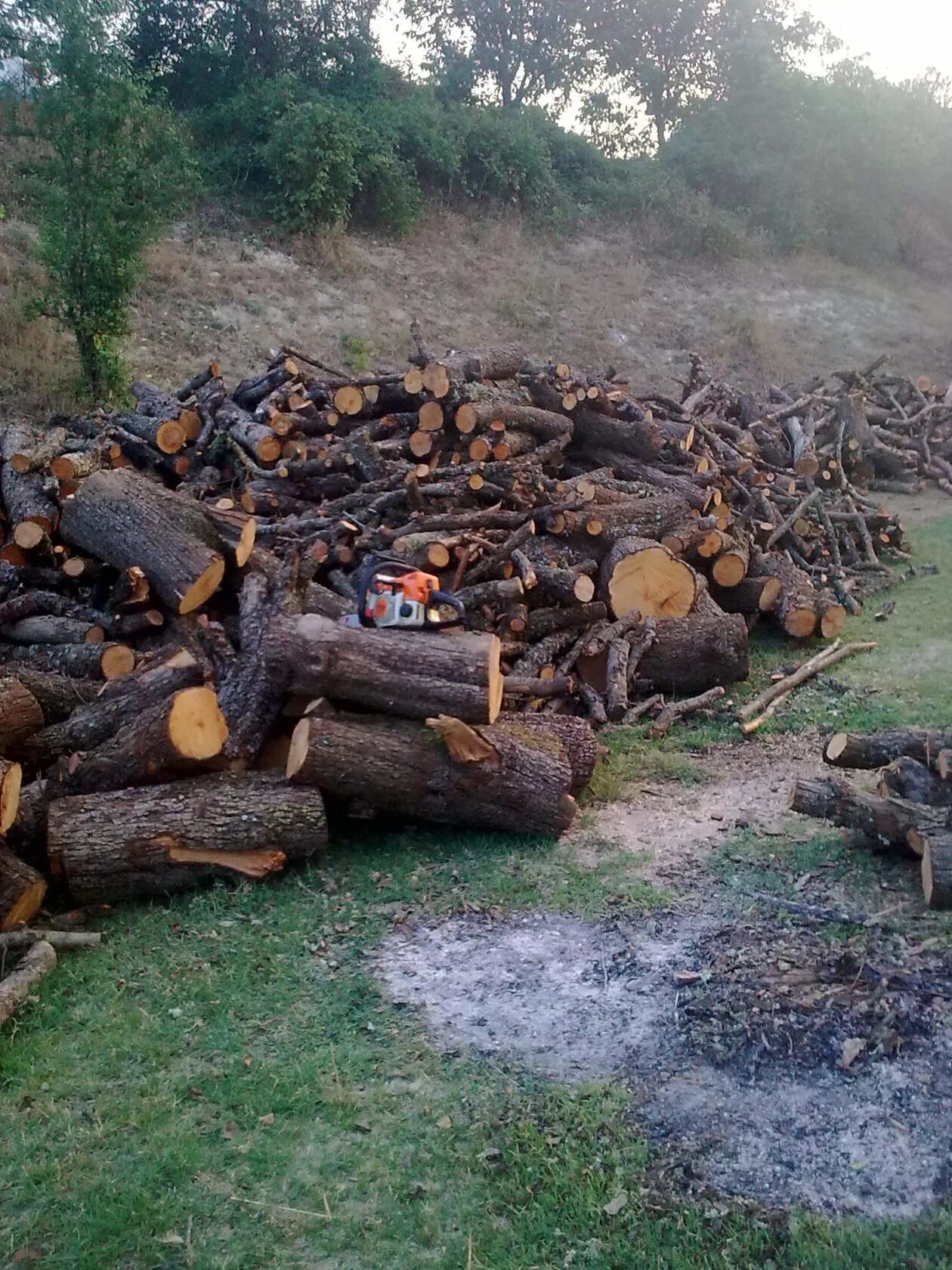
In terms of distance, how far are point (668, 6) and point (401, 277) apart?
1706cm

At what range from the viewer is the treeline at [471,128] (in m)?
13.2

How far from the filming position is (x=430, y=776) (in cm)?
540

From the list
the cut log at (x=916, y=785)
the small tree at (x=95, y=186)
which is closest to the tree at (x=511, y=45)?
the small tree at (x=95, y=186)

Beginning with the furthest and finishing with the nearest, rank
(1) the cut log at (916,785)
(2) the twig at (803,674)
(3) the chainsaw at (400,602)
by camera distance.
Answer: (2) the twig at (803,674)
(3) the chainsaw at (400,602)
(1) the cut log at (916,785)

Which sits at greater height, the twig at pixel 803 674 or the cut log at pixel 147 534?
the cut log at pixel 147 534

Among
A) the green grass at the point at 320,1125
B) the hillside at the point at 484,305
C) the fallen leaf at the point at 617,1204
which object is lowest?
the green grass at the point at 320,1125

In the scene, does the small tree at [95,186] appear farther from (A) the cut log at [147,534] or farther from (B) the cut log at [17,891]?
(B) the cut log at [17,891]

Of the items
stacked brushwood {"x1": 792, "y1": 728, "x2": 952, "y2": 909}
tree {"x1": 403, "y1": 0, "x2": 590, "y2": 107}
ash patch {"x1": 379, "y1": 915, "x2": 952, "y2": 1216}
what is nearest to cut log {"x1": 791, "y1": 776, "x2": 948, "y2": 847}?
stacked brushwood {"x1": 792, "y1": 728, "x2": 952, "y2": 909}

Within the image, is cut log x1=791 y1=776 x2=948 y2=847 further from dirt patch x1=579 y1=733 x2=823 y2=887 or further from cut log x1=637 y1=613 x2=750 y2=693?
cut log x1=637 y1=613 x2=750 y2=693

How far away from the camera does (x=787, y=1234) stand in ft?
9.29

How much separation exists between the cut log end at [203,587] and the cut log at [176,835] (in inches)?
69.2

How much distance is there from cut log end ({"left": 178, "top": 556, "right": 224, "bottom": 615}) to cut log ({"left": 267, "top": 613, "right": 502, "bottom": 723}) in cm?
120

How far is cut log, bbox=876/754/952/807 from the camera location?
4.80m

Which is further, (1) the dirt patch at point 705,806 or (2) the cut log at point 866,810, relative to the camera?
(1) the dirt patch at point 705,806
